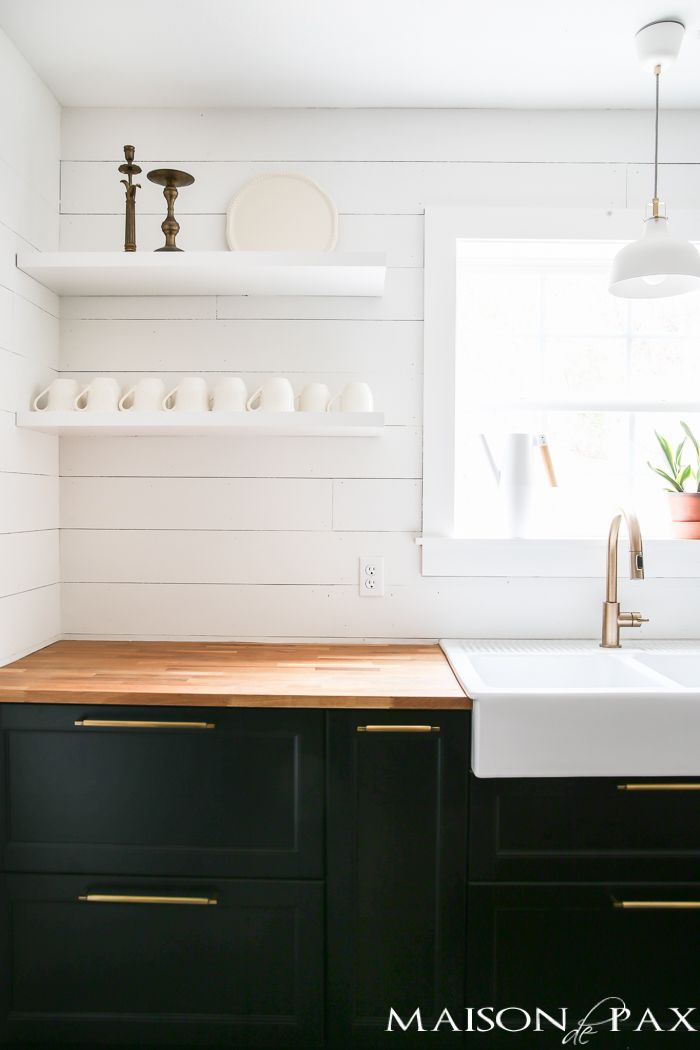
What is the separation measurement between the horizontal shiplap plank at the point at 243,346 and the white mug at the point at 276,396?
20 centimetres

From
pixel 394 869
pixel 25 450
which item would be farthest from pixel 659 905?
pixel 25 450

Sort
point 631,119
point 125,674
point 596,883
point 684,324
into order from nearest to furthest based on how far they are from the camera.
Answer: point 596,883
point 125,674
point 631,119
point 684,324

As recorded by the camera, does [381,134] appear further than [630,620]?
Yes

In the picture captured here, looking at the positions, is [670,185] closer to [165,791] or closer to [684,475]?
[684,475]

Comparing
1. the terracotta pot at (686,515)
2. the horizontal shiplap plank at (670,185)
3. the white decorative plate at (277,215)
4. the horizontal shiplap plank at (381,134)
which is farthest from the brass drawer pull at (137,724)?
the horizontal shiplap plank at (670,185)

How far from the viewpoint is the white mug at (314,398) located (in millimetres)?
2041

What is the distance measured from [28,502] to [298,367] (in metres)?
0.85

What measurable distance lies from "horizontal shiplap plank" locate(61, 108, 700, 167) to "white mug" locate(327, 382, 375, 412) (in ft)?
2.37

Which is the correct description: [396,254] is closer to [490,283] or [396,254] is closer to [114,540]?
[490,283]

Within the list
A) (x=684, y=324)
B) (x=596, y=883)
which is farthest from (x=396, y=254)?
(x=596, y=883)

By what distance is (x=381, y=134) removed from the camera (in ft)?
7.29

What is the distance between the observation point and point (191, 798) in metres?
1.69

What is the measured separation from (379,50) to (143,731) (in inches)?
70.3

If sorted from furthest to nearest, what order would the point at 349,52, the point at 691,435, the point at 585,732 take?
the point at 691,435
the point at 349,52
the point at 585,732
